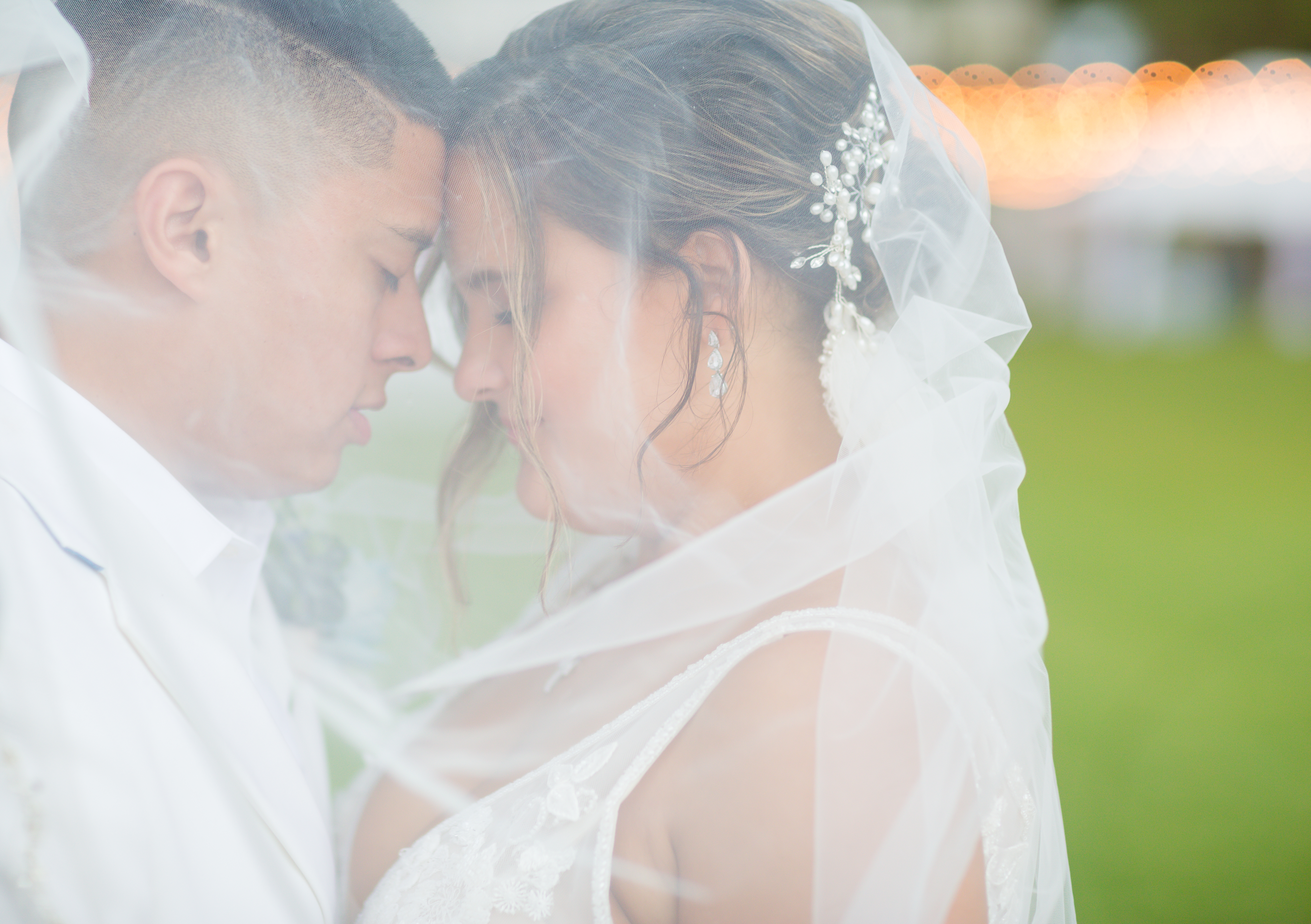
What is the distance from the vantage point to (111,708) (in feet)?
2.33

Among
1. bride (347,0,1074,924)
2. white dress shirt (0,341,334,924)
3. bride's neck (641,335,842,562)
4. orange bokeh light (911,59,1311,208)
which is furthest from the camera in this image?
orange bokeh light (911,59,1311,208)

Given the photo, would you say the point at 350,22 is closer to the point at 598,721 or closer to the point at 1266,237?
the point at 598,721

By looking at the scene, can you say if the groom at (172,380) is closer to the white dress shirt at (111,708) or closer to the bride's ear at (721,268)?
the white dress shirt at (111,708)

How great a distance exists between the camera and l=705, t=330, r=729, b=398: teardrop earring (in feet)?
2.82

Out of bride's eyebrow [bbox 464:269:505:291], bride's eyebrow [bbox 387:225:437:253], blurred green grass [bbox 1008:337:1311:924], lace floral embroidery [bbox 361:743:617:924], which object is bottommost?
blurred green grass [bbox 1008:337:1311:924]

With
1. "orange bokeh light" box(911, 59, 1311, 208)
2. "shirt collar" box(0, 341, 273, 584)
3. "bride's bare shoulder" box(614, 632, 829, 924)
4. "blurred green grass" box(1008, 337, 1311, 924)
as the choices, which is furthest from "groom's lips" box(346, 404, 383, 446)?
"orange bokeh light" box(911, 59, 1311, 208)

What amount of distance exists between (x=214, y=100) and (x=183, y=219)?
0.36ft

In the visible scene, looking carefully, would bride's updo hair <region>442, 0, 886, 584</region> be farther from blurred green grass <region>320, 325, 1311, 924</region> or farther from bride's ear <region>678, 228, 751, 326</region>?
blurred green grass <region>320, 325, 1311, 924</region>

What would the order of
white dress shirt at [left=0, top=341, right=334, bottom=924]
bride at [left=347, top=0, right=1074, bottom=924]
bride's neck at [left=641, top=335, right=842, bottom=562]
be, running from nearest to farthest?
white dress shirt at [left=0, top=341, right=334, bottom=924] < bride at [left=347, top=0, right=1074, bottom=924] < bride's neck at [left=641, top=335, right=842, bottom=562]

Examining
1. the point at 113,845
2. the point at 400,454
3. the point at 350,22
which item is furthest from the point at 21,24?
the point at 113,845

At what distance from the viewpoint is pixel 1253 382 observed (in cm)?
688

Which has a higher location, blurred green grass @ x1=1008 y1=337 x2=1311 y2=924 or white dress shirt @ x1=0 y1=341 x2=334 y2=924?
white dress shirt @ x1=0 y1=341 x2=334 y2=924

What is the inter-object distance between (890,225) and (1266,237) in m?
12.6

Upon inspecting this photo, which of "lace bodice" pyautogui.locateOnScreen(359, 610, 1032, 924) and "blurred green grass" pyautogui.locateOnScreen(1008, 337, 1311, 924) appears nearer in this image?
"lace bodice" pyautogui.locateOnScreen(359, 610, 1032, 924)
